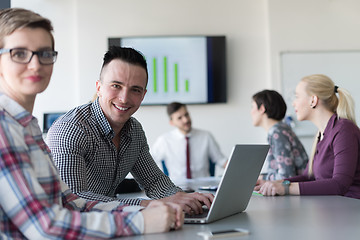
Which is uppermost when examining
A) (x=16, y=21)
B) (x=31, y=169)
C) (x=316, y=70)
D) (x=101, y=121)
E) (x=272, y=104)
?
(x=316, y=70)

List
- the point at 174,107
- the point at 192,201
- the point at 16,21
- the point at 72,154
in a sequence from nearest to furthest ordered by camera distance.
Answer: the point at 16,21, the point at 192,201, the point at 72,154, the point at 174,107

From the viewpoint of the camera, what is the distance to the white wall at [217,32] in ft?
17.2

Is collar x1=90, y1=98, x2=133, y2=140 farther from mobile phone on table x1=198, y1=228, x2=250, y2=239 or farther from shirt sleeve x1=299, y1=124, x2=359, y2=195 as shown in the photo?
shirt sleeve x1=299, y1=124, x2=359, y2=195

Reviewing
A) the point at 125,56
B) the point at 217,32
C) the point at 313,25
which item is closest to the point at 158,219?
the point at 125,56

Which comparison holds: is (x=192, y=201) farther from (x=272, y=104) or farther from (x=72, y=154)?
(x=272, y=104)

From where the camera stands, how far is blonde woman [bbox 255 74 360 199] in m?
2.23

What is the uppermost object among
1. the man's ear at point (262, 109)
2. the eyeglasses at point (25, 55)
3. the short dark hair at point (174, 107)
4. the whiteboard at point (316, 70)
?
the whiteboard at point (316, 70)

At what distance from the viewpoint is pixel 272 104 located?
3758 mm

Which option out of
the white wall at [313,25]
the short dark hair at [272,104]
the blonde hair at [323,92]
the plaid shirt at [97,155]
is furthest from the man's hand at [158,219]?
the white wall at [313,25]

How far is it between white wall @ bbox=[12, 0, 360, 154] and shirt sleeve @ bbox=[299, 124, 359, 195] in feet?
9.49

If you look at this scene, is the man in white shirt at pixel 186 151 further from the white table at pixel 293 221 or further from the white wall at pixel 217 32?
the white table at pixel 293 221

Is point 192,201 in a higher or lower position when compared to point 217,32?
lower

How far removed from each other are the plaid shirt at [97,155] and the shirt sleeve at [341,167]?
0.71 meters

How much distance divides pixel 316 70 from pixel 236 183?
426 centimetres
